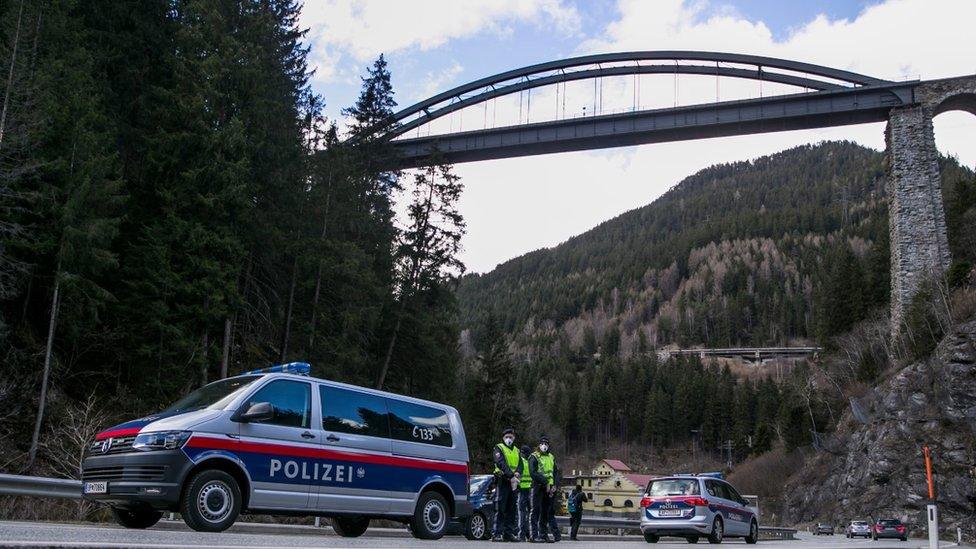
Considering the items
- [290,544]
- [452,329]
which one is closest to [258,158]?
[452,329]

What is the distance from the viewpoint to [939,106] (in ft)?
162

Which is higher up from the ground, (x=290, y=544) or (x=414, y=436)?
(x=414, y=436)

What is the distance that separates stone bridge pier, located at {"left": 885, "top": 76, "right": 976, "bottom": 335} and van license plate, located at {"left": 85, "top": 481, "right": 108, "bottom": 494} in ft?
157

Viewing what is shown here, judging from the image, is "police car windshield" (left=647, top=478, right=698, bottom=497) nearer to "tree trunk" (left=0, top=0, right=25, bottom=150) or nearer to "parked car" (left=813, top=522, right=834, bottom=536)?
"tree trunk" (left=0, top=0, right=25, bottom=150)

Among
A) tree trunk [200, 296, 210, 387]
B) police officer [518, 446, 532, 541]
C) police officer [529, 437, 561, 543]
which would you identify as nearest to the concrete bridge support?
tree trunk [200, 296, 210, 387]

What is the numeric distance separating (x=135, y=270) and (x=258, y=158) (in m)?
6.86

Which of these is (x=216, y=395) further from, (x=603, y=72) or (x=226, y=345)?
(x=603, y=72)

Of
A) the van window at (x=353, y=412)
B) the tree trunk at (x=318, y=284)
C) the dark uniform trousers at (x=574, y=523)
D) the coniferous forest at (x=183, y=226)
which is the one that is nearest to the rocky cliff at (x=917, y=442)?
the coniferous forest at (x=183, y=226)

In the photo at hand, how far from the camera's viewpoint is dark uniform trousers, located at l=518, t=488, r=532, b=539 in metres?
13.9

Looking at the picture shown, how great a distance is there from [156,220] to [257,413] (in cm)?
2071

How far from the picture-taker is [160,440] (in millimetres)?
9117

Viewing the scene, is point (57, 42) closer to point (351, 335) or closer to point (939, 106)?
point (351, 335)

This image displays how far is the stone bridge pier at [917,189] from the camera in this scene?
47.0 m

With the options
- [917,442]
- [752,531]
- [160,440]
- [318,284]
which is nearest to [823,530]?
[917,442]
